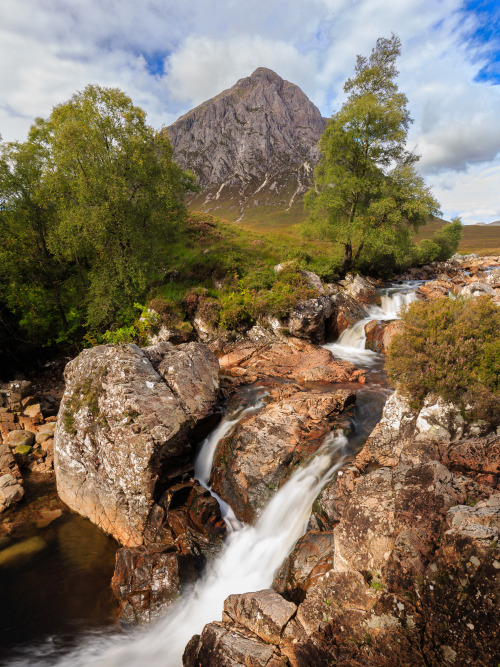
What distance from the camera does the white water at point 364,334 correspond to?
756 inches

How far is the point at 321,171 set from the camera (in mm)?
29062

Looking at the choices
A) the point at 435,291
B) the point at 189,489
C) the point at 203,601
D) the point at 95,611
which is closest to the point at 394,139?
the point at 435,291

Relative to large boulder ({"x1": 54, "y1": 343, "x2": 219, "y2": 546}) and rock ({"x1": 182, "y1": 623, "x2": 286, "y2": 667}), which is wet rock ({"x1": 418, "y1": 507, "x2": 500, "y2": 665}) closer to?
rock ({"x1": 182, "y1": 623, "x2": 286, "y2": 667})

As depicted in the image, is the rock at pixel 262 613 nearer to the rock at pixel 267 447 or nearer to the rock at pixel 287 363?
the rock at pixel 267 447

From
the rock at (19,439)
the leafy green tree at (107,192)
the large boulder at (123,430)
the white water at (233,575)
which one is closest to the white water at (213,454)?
the white water at (233,575)

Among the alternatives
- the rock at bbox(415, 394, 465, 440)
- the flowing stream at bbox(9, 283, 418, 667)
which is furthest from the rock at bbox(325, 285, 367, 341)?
the rock at bbox(415, 394, 465, 440)

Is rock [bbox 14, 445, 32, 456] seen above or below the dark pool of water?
above

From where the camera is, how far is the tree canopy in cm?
2003

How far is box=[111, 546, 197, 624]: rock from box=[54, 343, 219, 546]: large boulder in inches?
46.6

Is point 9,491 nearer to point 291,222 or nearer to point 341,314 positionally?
point 341,314

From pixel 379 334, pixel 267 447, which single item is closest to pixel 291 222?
pixel 379 334

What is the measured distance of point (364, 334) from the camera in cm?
2153

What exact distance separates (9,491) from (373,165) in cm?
3173

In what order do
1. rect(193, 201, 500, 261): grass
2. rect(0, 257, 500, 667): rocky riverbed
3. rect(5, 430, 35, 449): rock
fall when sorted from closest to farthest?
rect(0, 257, 500, 667): rocky riverbed
rect(5, 430, 35, 449): rock
rect(193, 201, 500, 261): grass
